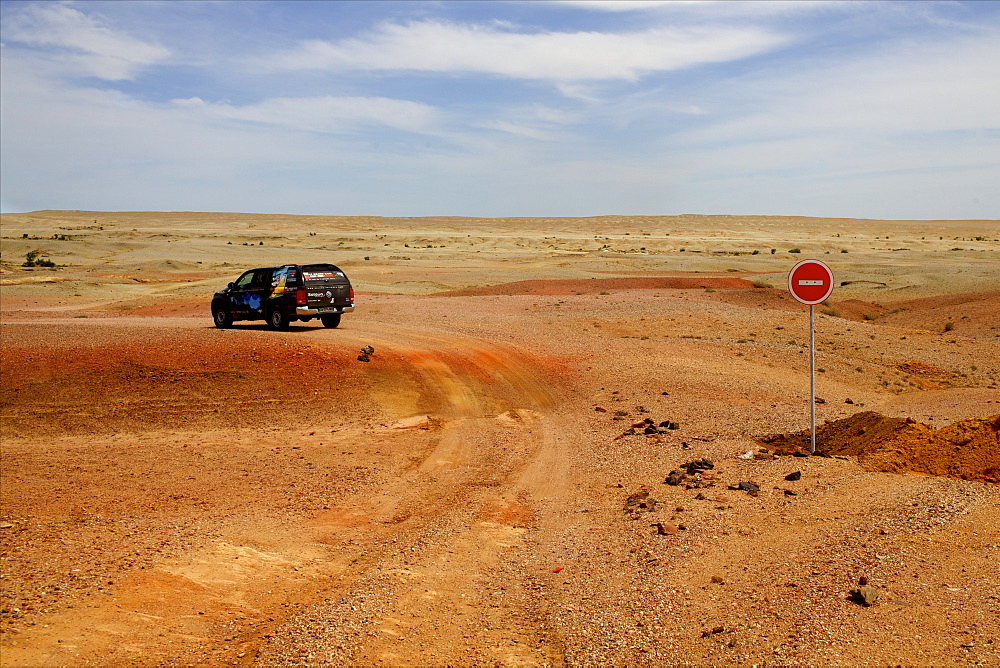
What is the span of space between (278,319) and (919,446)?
16.9 m

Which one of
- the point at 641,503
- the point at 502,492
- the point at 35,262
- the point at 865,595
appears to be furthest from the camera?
the point at 35,262

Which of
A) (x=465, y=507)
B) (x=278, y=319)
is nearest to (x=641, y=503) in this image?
Answer: (x=465, y=507)

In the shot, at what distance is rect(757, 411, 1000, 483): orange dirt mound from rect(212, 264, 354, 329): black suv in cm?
1375

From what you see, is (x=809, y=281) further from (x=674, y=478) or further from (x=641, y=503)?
(x=641, y=503)

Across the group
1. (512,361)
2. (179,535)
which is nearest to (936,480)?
(179,535)

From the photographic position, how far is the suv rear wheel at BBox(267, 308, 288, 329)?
23.0 metres

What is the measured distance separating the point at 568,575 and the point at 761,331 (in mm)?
17169

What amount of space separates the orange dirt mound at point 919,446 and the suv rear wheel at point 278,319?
14.4 meters

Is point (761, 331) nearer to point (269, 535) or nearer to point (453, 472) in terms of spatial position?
→ point (453, 472)

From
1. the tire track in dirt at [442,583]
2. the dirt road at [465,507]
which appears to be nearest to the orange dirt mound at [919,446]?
the dirt road at [465,507]

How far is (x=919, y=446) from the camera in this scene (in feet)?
36.8

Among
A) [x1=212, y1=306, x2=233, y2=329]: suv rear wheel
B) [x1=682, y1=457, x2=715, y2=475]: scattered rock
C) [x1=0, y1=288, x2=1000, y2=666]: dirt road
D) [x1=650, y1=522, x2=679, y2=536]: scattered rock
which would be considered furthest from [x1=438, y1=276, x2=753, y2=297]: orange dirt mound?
[x1=650, y1=522, x2=679, y2=536]: scattered rock

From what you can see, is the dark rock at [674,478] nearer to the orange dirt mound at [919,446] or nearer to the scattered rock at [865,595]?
the orange dirt mound at [919,446]

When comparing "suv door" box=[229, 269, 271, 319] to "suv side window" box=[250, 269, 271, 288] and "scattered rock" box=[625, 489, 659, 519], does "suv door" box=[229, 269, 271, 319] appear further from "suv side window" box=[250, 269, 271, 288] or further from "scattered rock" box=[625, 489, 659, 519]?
"scattered rock" box=[625, 489, 659, 519]
